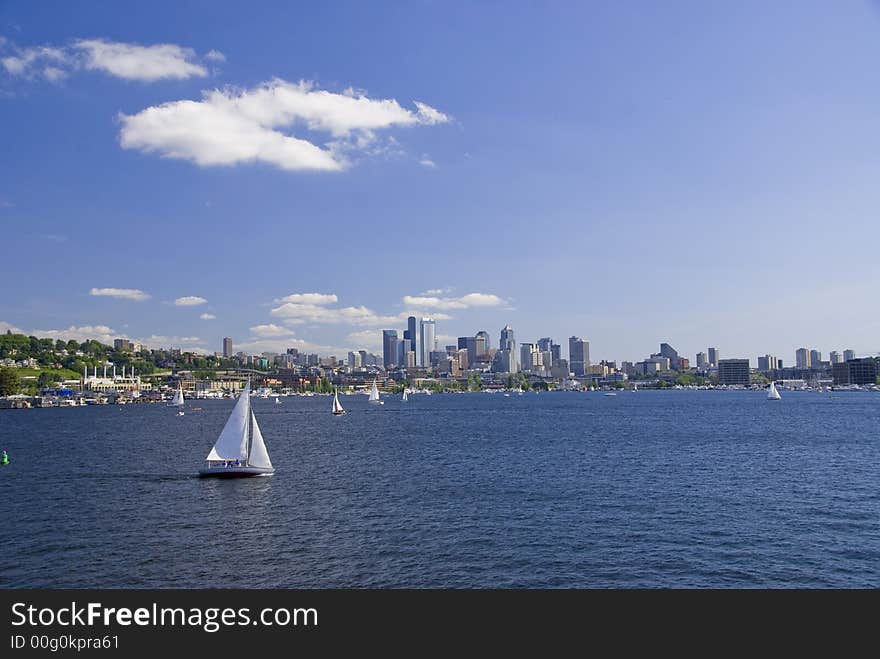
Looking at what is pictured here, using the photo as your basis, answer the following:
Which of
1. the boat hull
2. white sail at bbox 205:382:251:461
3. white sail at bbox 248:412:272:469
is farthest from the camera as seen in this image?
white sail at bbox 248:412:272:469

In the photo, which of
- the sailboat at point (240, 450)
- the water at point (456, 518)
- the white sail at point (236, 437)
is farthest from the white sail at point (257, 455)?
the water at point (456, 518)

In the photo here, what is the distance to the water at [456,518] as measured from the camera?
34.5 metres

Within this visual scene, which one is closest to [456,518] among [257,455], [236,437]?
[257,455]

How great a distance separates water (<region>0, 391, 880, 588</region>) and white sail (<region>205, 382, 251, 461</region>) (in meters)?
3.63

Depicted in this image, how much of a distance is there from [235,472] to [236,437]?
4395mm

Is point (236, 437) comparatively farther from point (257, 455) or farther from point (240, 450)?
point (257, 455)

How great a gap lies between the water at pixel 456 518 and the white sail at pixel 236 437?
11.9 ft

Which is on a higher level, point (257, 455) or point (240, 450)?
point (240, 450)

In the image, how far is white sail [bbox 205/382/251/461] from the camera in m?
65.8

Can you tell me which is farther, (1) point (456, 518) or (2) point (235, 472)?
(2) point (235, 472)

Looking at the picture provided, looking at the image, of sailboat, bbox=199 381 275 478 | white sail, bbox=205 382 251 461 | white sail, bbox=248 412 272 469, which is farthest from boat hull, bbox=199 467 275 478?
white sail, bbox=205 382 251 461

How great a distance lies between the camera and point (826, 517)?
45.8 meters

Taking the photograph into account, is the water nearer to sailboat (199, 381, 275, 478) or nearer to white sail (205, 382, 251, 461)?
sailboat (199, 381, 275, 478)

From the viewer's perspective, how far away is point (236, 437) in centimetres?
6706
